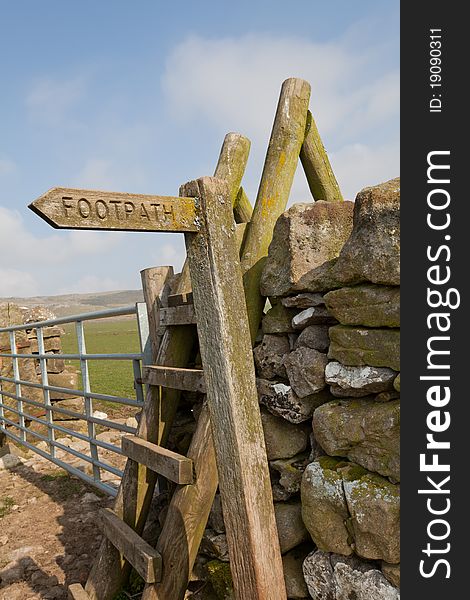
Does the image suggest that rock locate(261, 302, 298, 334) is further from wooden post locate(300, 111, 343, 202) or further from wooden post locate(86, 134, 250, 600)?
wooden post locate(300, 111, 343, 202)

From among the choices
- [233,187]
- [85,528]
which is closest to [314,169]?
[233,187]

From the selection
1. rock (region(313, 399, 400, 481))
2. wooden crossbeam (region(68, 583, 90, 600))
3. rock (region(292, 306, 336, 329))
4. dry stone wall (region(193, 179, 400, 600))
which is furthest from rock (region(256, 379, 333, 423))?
wooden crossbeam (region(68, 583, 90, 600))

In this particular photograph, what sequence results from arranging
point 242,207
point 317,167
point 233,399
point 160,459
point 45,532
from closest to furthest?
point 233,399, point 160,459, point 317,167, point 242,207, point 45,532

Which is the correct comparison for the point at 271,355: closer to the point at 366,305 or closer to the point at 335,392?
the point at 335,392

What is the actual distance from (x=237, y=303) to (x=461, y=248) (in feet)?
3.15

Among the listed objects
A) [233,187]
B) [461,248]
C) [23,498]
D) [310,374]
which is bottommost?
[23,498]

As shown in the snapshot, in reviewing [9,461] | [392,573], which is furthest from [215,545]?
[9,461]

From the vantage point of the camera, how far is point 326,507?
2295 millimetres

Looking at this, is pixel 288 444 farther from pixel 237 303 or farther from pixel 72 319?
pixel 72 319

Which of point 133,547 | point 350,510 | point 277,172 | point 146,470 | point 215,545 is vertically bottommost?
point 215,545

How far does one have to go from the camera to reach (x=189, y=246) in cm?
213

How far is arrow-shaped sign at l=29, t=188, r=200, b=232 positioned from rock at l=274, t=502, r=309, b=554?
1535 millimetres

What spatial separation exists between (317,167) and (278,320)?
1497 millimetres

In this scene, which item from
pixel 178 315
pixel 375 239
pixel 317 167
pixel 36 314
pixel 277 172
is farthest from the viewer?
pixel 36 314
